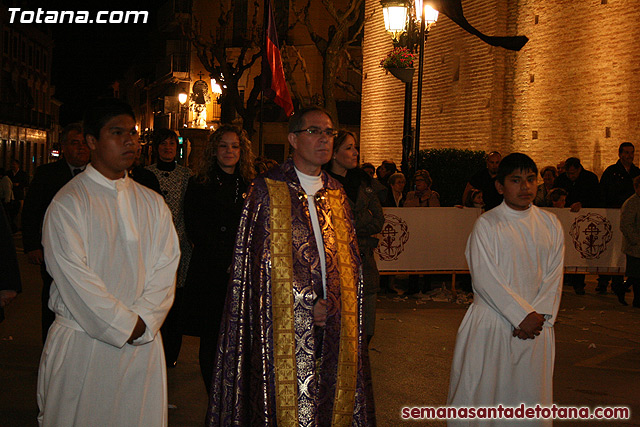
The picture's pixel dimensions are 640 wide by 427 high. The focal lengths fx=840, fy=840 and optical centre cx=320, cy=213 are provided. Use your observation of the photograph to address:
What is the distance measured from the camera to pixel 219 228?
619 cm

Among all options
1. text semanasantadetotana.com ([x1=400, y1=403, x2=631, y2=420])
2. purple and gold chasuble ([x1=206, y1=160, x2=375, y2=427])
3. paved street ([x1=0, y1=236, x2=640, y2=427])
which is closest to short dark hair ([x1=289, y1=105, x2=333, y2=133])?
purple and gold chasuble ([x1=206, y1=160, x2=375, y2=427])

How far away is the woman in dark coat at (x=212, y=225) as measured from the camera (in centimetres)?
614

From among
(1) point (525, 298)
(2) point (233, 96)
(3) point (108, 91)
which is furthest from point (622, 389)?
(3) point (108, 91)

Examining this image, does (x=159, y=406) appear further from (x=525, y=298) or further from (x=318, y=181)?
(x=525, y=298)

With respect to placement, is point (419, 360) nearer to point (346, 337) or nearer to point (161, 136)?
point (161, 136)

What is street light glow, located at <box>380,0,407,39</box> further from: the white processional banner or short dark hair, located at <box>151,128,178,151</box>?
short dark hair, located at <box>151,128,178,151</box>

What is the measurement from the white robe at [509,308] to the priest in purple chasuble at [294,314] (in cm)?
76

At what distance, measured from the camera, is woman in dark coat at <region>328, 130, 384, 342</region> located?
22.2 feet

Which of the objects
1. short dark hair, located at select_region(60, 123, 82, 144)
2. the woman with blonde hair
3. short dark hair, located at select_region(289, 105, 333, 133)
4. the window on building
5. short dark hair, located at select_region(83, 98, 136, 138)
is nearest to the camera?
short dark hair, located at select_region(83, 98, 136, 138)

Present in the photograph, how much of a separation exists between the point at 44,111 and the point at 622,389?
8009 centimetres

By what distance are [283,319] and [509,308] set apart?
1360 mm

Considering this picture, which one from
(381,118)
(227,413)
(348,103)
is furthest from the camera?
(348,103)

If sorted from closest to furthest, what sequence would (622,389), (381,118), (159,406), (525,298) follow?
1. (159,406)
2. (525,298)
3. (622,389)
4. (381,118)

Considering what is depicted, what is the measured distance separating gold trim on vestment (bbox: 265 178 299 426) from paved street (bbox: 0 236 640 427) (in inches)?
73.4
